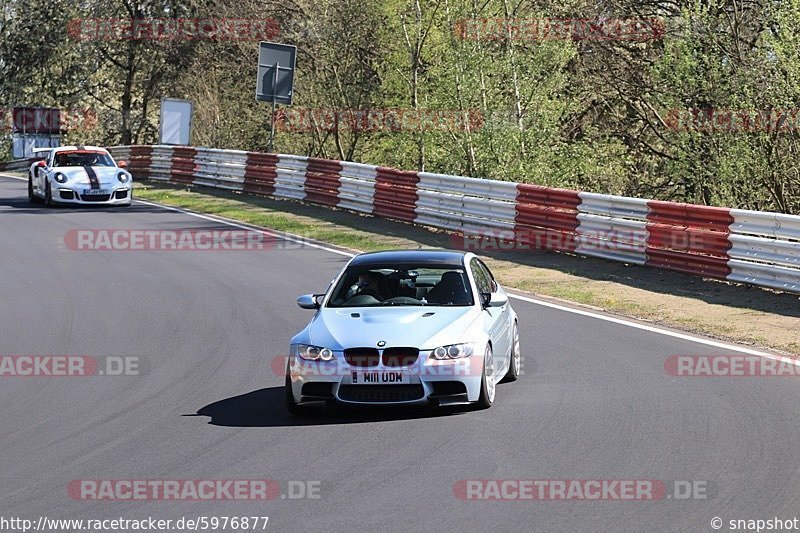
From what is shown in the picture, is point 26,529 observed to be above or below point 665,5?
below

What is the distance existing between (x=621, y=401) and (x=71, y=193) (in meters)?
20.9

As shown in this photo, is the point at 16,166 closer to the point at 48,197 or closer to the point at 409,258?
the point at 48,197

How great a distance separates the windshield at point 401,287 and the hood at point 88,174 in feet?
61.2

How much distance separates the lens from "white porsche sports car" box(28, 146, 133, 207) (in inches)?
1113

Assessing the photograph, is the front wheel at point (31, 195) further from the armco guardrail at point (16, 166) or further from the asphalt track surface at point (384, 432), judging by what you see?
the asphalt track surface at point (384, 432)

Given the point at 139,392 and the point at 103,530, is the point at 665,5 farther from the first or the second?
the point at 103,530

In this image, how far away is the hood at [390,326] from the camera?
955cm

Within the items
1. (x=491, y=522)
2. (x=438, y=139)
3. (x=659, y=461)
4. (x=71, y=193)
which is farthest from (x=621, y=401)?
(x=71, y=193)

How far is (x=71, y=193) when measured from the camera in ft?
93.2

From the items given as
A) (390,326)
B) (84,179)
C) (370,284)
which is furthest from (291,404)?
(84,179)

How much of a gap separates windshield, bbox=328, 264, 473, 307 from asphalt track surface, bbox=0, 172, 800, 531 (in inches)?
37.6

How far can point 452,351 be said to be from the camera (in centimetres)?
955

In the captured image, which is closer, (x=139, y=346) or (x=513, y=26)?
(x=139, y=346)

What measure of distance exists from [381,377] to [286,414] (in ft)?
2.88
